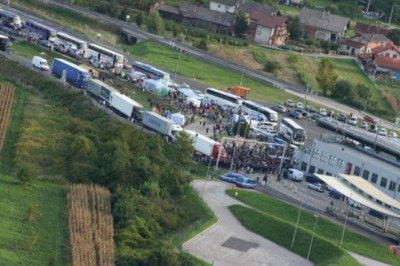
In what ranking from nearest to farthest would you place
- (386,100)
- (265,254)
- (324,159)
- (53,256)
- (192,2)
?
(53,256) < (265,254) < (324,159) < (386,100) < (192,2)

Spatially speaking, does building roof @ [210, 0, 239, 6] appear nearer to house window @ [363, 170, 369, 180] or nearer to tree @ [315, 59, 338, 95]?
tree @ [315, 59, 338, 95]

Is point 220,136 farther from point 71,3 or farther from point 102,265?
point 71,3

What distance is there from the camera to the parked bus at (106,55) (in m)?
35.2

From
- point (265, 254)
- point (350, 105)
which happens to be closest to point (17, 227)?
point (265, 254)

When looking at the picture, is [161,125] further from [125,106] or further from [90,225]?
[90,225]

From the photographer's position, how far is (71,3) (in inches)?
1797

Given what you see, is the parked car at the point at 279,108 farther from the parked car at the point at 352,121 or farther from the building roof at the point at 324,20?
the building roof at the point at 324,20

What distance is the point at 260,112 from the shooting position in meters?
31.4

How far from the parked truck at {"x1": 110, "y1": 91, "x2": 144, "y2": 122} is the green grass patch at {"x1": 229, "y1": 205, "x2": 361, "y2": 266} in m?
6.88

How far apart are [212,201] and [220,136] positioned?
19.1ft

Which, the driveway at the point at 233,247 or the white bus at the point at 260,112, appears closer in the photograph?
the driveway at the point at 233,247

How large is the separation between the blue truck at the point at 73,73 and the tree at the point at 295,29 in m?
17.7

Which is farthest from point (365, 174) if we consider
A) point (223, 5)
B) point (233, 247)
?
point (223, 5)

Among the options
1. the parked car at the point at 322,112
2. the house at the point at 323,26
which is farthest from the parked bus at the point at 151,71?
the house at the point at 323,26
